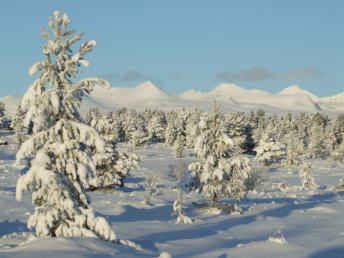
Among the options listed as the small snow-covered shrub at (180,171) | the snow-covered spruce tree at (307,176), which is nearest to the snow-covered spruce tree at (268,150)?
the small snow-covered shrub at (180,171)

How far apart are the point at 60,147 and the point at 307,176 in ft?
129

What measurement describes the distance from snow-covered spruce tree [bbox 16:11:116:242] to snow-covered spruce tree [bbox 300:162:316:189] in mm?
37844

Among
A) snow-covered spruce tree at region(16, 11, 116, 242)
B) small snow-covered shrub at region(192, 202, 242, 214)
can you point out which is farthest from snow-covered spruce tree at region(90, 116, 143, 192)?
snow-covered spruce tree at region(16, 11, 116, 242)

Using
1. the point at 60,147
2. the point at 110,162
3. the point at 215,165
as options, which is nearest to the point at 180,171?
the point at 110,162

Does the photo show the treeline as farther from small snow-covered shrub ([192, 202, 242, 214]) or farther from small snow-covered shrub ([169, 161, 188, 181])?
small snow-covered shrub ([192, 202, 242, 214])

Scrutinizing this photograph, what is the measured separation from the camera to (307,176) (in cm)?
4369

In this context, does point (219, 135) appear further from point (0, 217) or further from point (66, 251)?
point (66, 251)

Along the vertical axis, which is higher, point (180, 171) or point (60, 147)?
point (60, 147)

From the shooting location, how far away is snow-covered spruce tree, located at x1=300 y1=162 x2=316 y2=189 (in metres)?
43.2

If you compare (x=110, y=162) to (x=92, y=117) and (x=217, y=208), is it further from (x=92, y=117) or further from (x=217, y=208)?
(x=92, y=117)

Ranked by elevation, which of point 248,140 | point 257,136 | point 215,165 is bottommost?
point 215,165

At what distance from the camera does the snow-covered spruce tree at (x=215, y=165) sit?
22.1 meters

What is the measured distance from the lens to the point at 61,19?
10148 mm

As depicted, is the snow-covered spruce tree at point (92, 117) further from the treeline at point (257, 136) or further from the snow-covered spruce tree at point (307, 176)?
the snow-covered spruce tree at point (307, 176)
